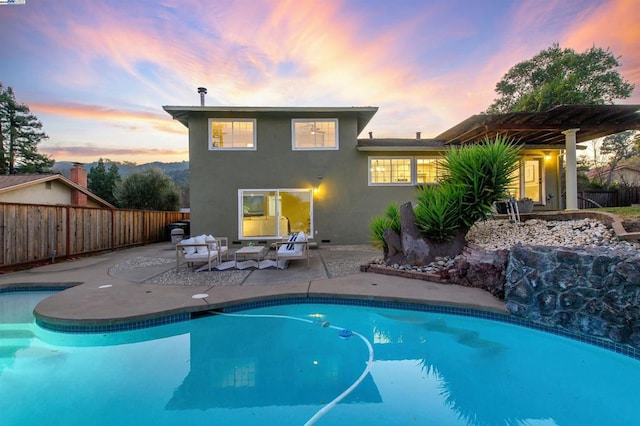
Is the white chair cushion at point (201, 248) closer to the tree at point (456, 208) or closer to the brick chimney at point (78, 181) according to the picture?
the tree at point (456, 208)

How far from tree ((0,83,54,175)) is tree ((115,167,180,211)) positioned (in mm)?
9397

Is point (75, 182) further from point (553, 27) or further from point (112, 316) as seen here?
point (553, 27)

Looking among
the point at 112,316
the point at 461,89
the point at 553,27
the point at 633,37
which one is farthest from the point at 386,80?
the point at 112,316

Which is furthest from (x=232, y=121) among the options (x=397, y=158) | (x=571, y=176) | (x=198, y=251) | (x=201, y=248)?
(x=571, y=176)

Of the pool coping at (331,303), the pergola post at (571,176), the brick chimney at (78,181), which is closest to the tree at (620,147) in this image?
the pergola post at (571,176)

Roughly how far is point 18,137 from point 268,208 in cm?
2626

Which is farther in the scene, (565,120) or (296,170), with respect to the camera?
(296,170)

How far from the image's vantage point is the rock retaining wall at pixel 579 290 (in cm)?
363

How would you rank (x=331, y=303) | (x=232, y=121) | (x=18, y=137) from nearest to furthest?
1. (x=331, y=303)
2. (x=232, y=121)
3. (x=18, y=137)

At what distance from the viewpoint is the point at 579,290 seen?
13.2ft

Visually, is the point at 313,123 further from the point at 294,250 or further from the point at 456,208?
the point at 456,208

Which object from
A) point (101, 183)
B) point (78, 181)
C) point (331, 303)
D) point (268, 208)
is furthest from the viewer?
point (101, 183)

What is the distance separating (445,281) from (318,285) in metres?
2.46

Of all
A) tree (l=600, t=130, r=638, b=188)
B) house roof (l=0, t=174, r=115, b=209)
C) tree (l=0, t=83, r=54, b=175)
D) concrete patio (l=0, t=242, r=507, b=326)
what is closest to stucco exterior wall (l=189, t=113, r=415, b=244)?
concrete patio (l=0, t=242, r=507, b=326)
